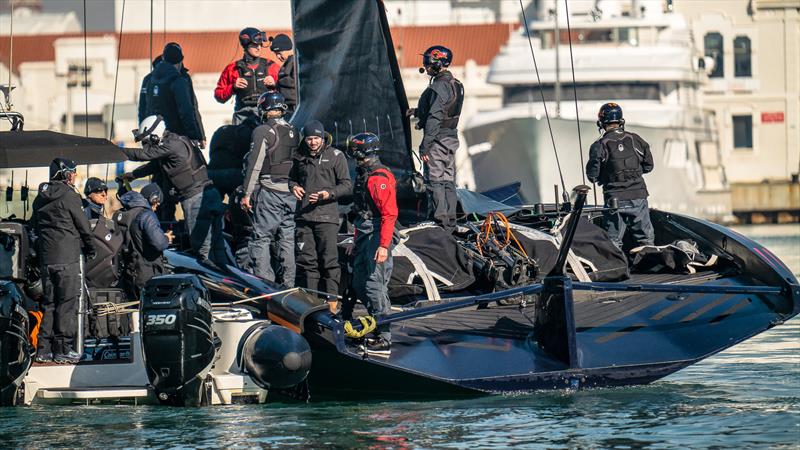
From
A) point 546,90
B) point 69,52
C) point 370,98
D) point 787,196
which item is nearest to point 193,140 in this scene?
point 370,98

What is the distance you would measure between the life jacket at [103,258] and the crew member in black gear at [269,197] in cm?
112

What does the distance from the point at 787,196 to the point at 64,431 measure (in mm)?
45876

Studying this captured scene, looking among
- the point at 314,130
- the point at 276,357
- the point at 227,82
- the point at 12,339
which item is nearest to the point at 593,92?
the point at 227,82

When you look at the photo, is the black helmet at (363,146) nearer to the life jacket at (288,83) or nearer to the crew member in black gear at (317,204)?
the crew member in black gear at (317,204)

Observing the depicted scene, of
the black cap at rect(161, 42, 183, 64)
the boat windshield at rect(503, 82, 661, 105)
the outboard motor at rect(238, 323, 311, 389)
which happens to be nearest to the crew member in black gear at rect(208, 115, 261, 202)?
the black cap at rect(161, 42, 183, 64)

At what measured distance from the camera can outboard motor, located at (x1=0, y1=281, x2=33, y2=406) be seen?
1180 centimetres

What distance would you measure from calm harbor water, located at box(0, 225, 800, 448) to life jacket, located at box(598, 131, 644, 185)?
2.58 meters

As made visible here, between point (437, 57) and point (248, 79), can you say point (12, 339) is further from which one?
point (248, 79)

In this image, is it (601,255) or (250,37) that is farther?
(250,37)

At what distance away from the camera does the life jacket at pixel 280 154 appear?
13680 millimetres

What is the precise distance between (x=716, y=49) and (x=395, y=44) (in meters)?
14.5

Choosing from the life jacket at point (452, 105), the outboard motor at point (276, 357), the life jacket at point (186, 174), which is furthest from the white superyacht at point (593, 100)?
the outboard motor at point (276, 357)

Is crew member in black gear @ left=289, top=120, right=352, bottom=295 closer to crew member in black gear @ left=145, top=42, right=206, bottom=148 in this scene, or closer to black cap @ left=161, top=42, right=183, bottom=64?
crew member in black gear @ left=145, top=42, right=206, bottom=148

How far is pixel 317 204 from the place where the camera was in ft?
43.9
